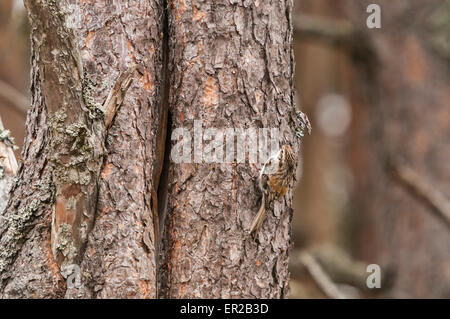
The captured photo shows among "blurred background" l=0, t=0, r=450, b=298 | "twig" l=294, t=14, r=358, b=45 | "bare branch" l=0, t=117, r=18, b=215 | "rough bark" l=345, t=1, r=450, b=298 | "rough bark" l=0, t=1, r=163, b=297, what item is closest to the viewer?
"rough bark" l=0, t=1, r=163, b=297

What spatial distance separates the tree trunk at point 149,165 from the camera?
5.61ft

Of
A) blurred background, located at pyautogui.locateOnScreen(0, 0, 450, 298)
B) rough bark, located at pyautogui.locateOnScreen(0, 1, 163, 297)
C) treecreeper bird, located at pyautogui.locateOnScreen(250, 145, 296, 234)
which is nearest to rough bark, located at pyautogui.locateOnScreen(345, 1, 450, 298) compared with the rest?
blurred background, located at pyautogui.locateOnScreen(0, 0, 450, 298)

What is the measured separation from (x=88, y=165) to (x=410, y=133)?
3.32 meters

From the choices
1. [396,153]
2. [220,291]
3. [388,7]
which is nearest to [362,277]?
[396,153]

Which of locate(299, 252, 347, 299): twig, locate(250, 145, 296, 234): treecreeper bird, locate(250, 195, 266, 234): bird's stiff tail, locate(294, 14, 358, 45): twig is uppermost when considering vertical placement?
locate(294, 14, 358, 45): twig

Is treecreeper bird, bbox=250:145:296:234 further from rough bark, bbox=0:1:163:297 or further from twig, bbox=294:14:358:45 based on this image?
twig, bbox=294:14:358:45

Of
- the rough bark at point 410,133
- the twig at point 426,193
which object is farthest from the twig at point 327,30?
the twig at point 426,193

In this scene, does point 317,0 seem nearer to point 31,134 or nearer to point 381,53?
point 381,53

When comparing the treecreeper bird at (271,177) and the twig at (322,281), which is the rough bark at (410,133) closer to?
the twig at (322,281)

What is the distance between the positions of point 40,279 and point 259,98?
814 millimetres

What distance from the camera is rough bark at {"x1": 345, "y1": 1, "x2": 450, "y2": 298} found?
4.42 m

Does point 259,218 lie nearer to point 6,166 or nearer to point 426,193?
point 6,166

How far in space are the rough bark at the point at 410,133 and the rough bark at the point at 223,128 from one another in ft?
8.51

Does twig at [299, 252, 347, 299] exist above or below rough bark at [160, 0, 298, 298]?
below
